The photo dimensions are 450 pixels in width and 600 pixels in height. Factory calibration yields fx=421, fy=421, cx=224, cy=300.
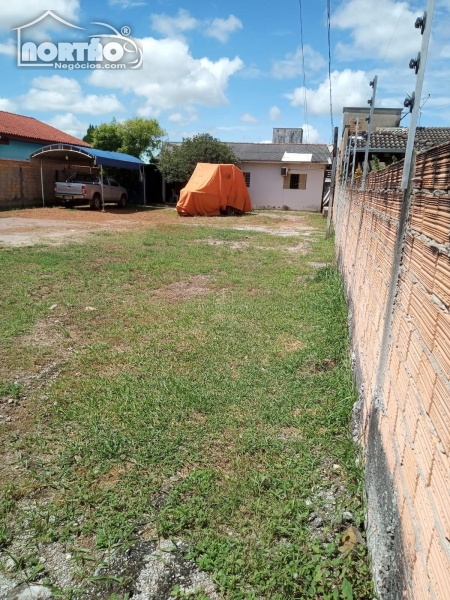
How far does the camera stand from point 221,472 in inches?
97.0

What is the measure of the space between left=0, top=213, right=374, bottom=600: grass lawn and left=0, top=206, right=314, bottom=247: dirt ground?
5.69 metres

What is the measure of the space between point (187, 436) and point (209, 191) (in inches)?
639

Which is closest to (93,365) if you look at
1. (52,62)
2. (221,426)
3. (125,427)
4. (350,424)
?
(125,427)

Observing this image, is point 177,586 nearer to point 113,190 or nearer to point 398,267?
point 398,267

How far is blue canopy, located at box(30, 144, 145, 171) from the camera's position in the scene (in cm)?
1692

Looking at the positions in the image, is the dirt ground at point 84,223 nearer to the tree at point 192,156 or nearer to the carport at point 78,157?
the carport at point 78,157

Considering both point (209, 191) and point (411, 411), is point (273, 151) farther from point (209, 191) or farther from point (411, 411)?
point (411, 411)

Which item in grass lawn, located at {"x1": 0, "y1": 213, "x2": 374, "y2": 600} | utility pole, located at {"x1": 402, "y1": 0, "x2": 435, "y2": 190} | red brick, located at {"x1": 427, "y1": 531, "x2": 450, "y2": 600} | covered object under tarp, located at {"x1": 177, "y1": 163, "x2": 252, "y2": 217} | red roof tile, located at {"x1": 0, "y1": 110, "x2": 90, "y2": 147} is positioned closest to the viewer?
red brick, located at {"x1": 427, "y1": 531, "x2": 450, "y2": 600}

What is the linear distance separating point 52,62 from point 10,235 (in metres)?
7.75

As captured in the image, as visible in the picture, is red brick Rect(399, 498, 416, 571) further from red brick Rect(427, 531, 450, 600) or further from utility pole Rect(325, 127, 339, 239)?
utility pole Rect(325, 127, 339, 239)

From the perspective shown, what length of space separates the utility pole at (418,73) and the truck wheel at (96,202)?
17.6 metres

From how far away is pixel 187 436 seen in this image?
2.78 m

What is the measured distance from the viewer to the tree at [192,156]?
71.9ft

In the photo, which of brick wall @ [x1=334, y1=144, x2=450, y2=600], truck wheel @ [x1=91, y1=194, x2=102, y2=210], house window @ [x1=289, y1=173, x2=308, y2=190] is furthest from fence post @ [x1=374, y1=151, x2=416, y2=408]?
house window @ [x1=289, y1=173, x2=308, y2=190]
